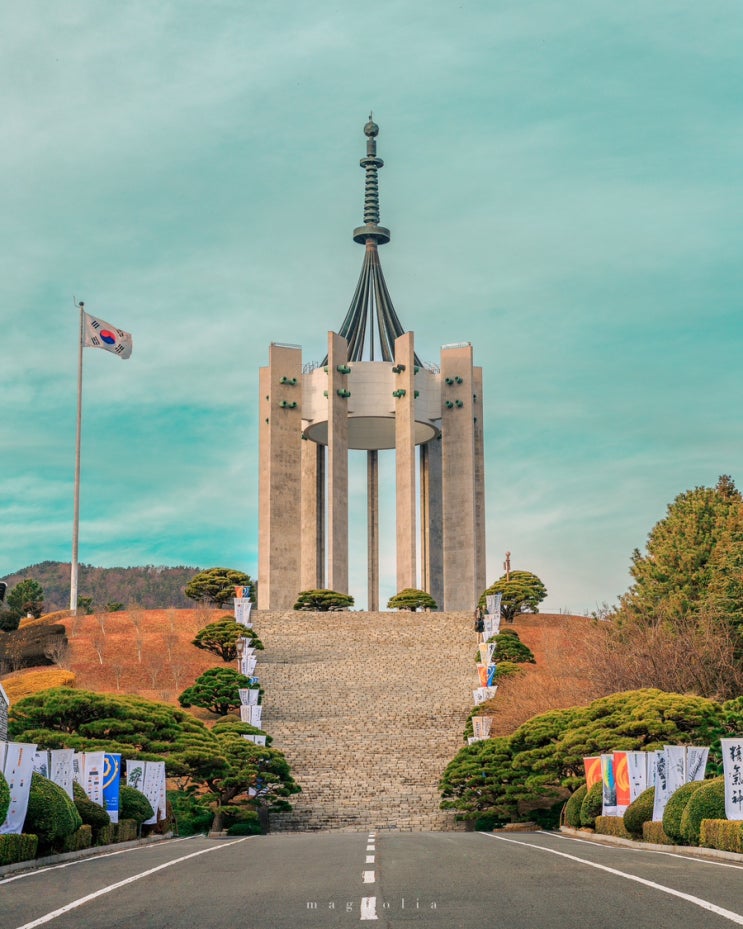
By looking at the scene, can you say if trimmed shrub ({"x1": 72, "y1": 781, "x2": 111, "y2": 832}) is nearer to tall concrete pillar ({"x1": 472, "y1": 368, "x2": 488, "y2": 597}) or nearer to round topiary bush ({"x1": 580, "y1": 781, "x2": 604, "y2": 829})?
round topiary bush ({"x1": 580, "y1": 781, "x2": 604, "y2": 829})

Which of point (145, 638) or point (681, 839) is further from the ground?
point (145, 638)

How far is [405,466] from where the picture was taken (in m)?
64.7

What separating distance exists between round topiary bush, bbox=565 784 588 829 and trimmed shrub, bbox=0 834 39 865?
12.5 metres

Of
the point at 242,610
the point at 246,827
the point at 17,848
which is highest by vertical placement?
the point at 242,610

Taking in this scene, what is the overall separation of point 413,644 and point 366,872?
37.5m

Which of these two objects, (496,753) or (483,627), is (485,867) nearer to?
(496,753)

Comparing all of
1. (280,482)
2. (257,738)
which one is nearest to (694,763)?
(257,738)

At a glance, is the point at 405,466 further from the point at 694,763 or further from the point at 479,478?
the point at 694,763

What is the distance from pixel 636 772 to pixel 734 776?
5526 millimetres

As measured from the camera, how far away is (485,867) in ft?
43.2

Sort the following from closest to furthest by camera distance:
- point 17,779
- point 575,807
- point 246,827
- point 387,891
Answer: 1. point 387,891
2. point 17,779
3. point 575,807
4. point 246,827

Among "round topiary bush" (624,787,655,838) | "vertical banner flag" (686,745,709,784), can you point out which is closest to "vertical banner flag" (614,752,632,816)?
"round topiary bush" (624,787,655,838)

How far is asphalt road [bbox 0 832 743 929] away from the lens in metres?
8.95

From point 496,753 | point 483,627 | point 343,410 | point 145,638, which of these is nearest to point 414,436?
point 343,410
